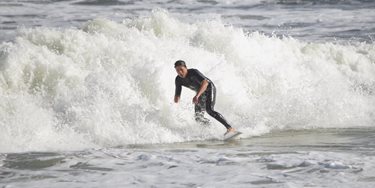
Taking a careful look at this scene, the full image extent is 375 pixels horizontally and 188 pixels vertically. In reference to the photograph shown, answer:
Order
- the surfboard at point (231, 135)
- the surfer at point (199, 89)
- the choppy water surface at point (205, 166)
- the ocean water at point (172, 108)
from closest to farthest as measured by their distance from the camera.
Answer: the choppy water surface at point (205, 166) < the ocean water at point (172, 108) < the surfer at point (199, 89) < the surfboard at point (231, 135)

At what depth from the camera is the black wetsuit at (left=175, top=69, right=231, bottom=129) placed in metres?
11.9

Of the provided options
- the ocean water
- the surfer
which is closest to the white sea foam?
the ocean water

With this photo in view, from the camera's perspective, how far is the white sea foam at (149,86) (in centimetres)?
1190

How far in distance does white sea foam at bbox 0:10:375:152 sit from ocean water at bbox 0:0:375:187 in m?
0.03

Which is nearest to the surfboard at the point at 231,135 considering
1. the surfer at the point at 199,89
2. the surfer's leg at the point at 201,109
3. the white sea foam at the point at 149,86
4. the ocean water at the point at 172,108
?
the surfer at the point at 199,89

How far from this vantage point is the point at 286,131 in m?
13.0

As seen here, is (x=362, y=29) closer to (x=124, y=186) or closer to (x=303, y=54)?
(x=303, y=54)

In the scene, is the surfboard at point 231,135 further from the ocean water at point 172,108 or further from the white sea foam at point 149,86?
the white sea foam at point 149,86

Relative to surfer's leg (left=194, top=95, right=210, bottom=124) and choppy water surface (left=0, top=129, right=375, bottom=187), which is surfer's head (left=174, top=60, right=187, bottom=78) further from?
choppy water surface (left=0, top=129, right=375, bottom=187)

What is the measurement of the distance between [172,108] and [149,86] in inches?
43.9

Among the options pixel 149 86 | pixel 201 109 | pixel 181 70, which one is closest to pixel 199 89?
pixel 181 70

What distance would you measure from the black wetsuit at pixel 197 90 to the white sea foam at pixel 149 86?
38 centimetres

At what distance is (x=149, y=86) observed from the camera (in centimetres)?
1393

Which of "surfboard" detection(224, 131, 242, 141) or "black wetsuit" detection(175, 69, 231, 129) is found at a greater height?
"black wetsuit" detection(175, 69, 231, 129)
